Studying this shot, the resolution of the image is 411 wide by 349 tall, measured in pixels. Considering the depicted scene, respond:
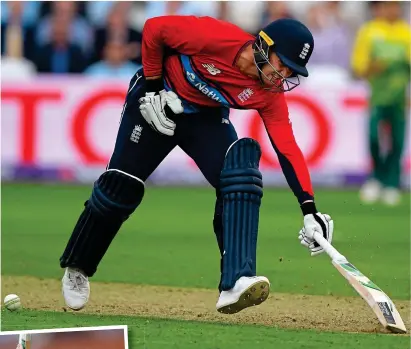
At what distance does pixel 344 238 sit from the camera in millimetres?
9398

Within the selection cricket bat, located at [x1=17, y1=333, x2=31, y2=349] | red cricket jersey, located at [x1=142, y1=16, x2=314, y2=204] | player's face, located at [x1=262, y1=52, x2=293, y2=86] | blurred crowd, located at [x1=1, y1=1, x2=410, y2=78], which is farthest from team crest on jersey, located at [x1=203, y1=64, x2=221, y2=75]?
blurred crowd, located at [x1=1, y1=1, x2=410, y2=78]

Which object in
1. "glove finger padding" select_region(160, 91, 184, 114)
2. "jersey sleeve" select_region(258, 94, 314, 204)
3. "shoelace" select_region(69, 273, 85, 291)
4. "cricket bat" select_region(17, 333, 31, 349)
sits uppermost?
"glove finger padding" select_region(160, 91, 184, 114)

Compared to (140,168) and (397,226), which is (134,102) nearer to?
(140,168)

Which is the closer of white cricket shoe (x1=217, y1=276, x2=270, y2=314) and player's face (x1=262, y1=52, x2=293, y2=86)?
white cricket shoe (x1=217, y1=276, x2=270, y2=314)

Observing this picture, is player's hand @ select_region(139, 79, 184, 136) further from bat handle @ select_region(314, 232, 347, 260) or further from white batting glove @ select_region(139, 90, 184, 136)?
bat handle @ select_region(314, 232, 347, 260)

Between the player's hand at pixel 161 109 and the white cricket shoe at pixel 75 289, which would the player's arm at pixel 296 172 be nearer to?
the player's hand at pixel 161 109

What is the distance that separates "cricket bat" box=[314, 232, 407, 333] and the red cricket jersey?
0.30m

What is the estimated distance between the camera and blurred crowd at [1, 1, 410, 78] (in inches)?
533

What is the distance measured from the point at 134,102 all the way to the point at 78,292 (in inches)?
40.6

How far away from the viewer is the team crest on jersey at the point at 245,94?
229 inches

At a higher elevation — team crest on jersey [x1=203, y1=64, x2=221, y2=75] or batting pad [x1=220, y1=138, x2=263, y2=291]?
team crest on jersey [x1=203, y1=64, x2=221, y2=75]

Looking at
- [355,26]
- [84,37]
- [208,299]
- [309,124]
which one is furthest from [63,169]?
[208,299]

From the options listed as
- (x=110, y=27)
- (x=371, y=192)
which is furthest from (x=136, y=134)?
(x=110, y=27)

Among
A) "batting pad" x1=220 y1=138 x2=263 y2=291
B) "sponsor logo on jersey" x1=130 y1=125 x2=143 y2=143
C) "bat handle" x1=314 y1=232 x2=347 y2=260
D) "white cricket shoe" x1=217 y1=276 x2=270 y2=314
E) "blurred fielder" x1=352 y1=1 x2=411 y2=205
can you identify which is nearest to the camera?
"white cricket shoe" x1=217 y1=276 x2=270 y2=314
